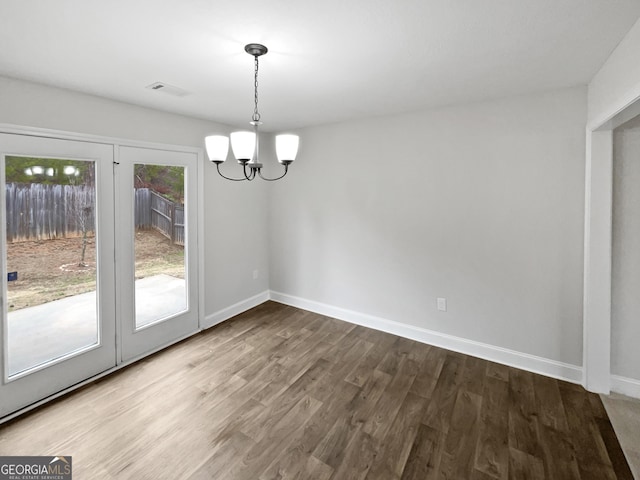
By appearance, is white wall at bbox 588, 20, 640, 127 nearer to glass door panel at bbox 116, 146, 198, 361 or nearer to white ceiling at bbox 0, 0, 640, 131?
white ceiling at bbox 0, 0, 640, 131

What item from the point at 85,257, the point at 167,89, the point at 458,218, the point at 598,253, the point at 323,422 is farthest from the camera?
the point at 458,218

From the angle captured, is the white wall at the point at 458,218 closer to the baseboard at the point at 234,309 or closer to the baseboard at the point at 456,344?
the baseboard at the point at 456,344

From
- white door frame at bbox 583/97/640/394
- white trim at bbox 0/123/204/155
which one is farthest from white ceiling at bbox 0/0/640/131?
white door frame at bbox 583/97/640/394

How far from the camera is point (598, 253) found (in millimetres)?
2443

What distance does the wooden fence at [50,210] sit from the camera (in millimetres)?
2299

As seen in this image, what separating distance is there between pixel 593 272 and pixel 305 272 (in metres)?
3.00

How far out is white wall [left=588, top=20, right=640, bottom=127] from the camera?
166 cm

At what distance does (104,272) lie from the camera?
281cm

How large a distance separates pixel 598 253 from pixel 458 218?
1.10 metres

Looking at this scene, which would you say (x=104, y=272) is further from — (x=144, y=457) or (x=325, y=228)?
(x=325, y=228)

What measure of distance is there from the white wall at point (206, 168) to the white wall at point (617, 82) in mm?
3522

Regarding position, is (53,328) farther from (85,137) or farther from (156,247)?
(85,137)

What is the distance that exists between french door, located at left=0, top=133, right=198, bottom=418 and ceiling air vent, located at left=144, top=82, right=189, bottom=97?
0.68 meters

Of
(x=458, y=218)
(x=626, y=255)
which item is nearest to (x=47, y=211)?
(x=458, y=218)
